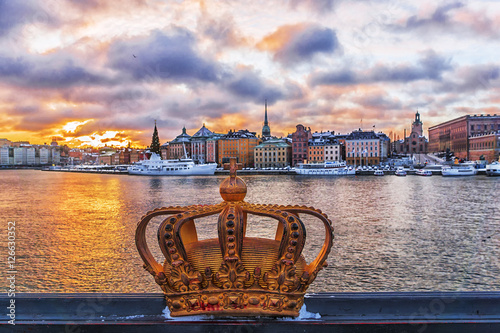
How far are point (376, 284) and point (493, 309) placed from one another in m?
6.94

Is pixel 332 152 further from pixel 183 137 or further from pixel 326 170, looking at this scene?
pixel 183 137

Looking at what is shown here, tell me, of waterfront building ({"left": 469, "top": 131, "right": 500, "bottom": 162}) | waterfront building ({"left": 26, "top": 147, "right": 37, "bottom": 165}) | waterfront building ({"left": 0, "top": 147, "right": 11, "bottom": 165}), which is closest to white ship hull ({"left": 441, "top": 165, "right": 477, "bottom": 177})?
waterfront building ({"left": 469, "top": 131, "right": 500, "bottom": 162})

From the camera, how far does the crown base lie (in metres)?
2.96

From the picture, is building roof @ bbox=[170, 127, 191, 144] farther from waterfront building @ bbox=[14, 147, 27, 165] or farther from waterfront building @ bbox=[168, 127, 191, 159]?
waterfront building @ bbox=[14, 147, 27, 165]

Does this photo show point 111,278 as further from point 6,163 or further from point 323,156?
point 6,163

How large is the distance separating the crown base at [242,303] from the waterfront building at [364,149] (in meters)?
91.5

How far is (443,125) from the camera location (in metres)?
109

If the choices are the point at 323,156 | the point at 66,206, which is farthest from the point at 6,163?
the point at 66,206

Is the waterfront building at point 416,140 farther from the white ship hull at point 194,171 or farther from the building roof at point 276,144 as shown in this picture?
the white ship hull at point 194,171

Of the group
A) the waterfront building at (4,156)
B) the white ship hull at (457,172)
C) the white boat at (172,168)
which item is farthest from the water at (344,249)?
the waterfront building at (4,156)

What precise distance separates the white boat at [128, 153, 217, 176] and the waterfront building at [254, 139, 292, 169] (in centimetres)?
1957

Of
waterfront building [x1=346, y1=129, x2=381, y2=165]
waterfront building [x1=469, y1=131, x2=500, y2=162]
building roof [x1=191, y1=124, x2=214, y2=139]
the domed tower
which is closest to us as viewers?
waterfront building [x1=469, y1=131, x2=500, y2=162]

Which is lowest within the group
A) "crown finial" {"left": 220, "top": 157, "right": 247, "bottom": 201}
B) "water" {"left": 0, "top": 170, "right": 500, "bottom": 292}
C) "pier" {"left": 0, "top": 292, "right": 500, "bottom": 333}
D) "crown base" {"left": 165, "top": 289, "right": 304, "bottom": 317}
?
"water" {"left": 0, "top": 170, "right": 500, "bottom": 292}

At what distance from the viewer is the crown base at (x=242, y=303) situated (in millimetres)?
2959
